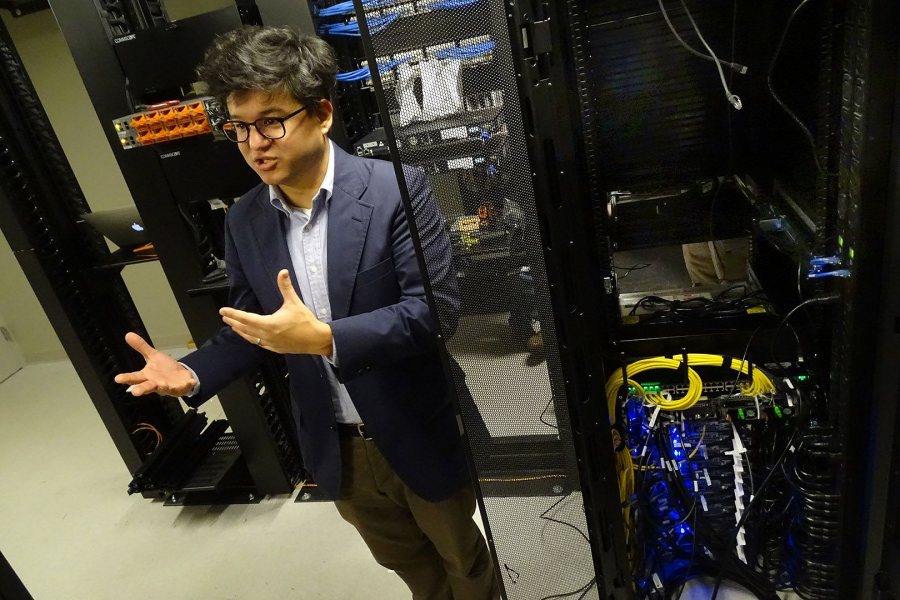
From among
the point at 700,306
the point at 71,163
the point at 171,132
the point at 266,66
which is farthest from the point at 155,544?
the point at 71,163

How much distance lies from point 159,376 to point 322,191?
21.1 inches

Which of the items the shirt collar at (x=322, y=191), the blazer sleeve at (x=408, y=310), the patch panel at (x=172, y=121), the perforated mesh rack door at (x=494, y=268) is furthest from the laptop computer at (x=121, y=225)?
the perforated mesh rack door at (x=494, y=268)

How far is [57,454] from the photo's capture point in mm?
3139

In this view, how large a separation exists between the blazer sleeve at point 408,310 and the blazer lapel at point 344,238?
0.20ft

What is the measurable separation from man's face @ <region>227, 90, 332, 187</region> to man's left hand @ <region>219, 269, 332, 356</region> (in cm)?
24

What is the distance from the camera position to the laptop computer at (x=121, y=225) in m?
2.12

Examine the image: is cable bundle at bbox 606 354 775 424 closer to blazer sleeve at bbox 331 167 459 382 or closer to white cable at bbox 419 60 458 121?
blazer sleeve at bbox 331 167 459 382

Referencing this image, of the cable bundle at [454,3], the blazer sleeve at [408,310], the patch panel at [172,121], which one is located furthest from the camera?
the patch panel at [172,121]

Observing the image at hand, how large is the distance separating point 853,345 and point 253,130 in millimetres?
1242

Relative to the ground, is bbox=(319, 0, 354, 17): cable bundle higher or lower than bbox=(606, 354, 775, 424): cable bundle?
higher

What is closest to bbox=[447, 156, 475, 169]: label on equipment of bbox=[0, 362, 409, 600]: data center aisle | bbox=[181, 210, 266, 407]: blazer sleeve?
bbox=[181, 210, 266, 407]: blazer sleeve

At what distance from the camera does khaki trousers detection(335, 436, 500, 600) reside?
1.36 m

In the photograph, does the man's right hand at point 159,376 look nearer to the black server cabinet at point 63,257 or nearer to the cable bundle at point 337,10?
the cable bundle at point 337,10

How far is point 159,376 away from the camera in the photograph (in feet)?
4.00
